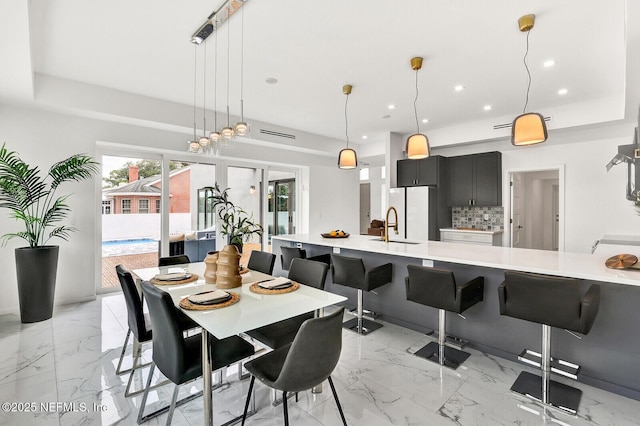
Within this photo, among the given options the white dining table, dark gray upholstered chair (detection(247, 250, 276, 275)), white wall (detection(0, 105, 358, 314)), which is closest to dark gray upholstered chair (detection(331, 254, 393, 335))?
dark gray upholstered chair (detection(247, 250, 276, 275))

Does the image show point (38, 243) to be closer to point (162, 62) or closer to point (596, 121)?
point (162, 62)

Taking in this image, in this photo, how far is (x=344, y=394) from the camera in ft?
7.51

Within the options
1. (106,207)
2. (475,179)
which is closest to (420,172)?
(475,179)

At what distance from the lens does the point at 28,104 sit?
3.75 meters

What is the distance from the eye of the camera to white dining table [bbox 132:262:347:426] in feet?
5.47

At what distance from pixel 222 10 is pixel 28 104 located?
2.98 meters

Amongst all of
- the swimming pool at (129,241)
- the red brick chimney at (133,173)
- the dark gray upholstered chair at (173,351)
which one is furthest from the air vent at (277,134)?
the dark gray upholstered chair at (173,351)

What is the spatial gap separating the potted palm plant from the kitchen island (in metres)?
3.35

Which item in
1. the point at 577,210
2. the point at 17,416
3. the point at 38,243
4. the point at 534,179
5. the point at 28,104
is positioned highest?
the point at 28,104

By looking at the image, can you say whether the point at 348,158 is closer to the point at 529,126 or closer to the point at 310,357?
the point at 529,126

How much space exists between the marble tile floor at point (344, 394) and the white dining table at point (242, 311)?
65 centimetres

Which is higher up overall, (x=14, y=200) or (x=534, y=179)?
(x=534, y=179)

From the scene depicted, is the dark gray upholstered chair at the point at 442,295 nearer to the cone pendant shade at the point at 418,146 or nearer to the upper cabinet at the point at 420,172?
the cone pendant shade at the point at 418,146

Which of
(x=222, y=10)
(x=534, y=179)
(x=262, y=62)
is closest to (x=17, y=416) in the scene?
(x=222, y=10)
